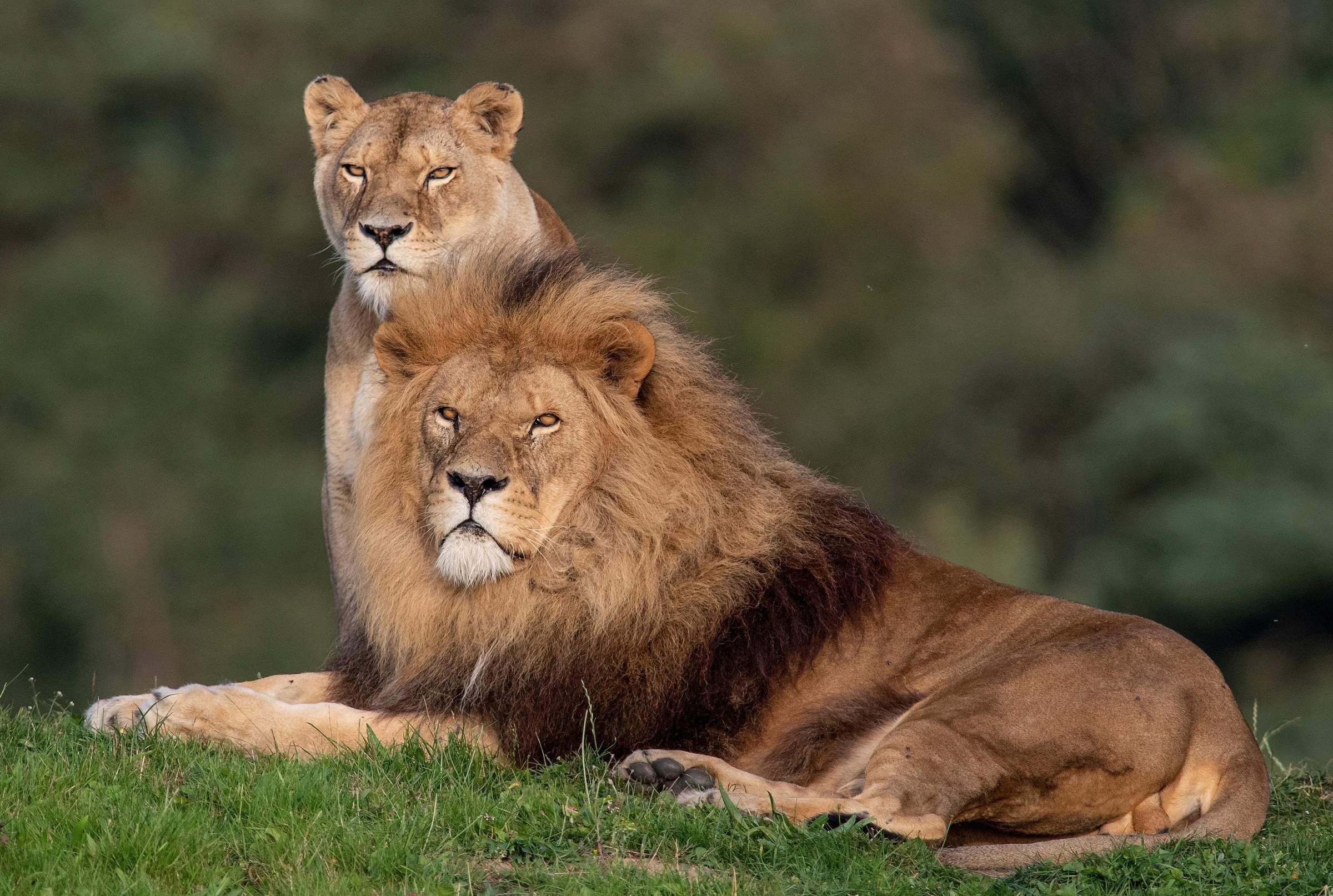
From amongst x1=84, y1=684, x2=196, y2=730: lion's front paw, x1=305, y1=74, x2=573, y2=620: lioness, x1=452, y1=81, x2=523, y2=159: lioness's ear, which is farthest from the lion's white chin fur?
x1=452, y1=81, x2=523, y2=159: lioness's ear

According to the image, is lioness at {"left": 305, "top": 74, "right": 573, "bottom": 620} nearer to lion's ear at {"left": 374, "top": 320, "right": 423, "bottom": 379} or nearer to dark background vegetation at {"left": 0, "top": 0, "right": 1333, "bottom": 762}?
lion's ear at {"left": 374, "top": 320, "right": 423, "bottom": 379}

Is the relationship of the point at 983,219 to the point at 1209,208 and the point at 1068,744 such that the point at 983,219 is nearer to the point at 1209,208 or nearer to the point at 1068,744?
the point at 1209,208

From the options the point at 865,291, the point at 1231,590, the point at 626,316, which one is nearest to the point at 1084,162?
the point at 865,291

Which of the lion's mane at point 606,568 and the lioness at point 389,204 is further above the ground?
the lioness at point 389,204

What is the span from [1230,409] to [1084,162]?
12.3m

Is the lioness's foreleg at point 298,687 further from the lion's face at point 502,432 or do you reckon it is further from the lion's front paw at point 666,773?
the lion's front paw at point 666,773

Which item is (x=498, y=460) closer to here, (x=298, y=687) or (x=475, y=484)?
(x=475, y=484)

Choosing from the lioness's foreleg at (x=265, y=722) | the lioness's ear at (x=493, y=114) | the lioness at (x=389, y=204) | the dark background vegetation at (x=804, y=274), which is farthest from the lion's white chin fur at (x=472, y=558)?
the dark background vegetation at (x=804, y=274)

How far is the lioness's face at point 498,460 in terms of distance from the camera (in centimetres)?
515

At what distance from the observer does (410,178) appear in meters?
7.32

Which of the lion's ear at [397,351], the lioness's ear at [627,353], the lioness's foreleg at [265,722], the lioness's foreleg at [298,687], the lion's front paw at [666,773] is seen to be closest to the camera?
the lion's front paw at [666,773]

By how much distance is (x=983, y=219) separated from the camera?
36531mm

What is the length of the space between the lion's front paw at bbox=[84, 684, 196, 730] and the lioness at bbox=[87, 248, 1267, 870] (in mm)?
13

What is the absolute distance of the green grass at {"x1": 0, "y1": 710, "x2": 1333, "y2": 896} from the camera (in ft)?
13.6
